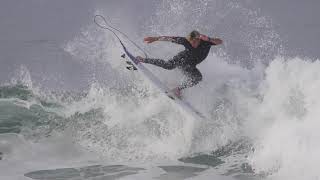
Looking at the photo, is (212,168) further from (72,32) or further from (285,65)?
(72,32)

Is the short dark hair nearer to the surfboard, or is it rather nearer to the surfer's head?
the surfer's head

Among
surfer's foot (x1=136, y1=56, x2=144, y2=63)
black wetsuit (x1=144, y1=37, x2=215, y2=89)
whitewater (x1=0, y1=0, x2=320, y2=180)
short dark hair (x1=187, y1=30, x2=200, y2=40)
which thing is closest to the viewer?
whitewater (x1=0, y1=0, x2=320, y2=180)

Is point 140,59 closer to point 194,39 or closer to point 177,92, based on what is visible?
point 177,92

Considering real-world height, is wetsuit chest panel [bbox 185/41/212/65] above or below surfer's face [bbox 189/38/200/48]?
below

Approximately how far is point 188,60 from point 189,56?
10 cm

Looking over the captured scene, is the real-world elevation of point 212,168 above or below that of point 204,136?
below

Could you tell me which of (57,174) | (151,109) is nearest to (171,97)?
(151,109)

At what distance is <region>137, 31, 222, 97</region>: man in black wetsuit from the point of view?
12633 mm

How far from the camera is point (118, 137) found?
12898mm

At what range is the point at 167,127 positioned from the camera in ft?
42.9

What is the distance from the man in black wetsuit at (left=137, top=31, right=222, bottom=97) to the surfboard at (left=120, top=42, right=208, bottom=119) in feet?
0.52

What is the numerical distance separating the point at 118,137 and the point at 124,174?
2.27 metres

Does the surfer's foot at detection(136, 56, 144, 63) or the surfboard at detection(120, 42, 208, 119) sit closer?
the surfboard at detection(120, 42, 208, 119)

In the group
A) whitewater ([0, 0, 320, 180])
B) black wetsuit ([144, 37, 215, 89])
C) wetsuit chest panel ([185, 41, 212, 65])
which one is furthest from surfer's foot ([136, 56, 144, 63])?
wetsuit chest panel ([185, 41, 212, 65])
